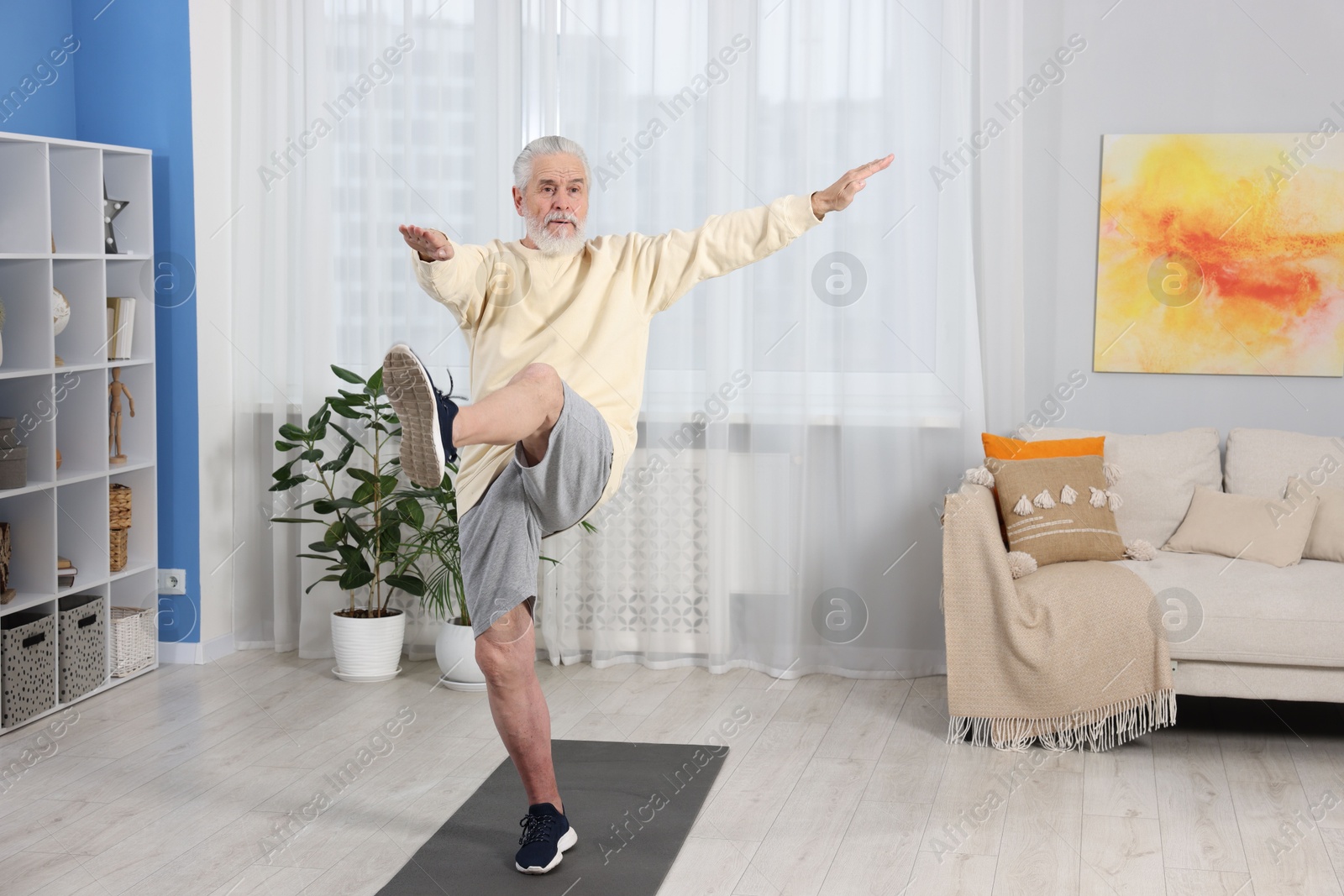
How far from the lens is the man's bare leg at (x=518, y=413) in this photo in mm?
2199

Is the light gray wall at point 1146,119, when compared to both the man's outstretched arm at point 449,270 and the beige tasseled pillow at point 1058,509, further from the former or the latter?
the man's outstretched arm at point 449,270

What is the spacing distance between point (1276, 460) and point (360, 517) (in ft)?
10.1

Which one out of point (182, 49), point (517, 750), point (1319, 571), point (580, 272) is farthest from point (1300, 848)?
point (182, 49)

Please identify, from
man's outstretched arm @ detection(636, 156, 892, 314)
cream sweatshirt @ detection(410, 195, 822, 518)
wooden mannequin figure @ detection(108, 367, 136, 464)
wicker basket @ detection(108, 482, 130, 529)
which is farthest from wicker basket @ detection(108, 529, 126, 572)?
man's outstretched arm @ detection(636, 156, 892, 314)

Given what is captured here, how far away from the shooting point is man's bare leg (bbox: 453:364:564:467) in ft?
7.22

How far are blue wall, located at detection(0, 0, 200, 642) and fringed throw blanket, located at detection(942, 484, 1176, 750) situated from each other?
267cm

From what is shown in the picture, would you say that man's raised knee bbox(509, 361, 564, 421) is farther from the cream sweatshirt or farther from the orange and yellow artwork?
the orange and yellow artwork

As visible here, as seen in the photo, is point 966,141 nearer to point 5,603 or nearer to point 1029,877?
point 1029,877

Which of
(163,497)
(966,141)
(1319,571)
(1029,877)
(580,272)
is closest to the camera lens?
(1029,877)

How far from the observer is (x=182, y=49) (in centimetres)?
425

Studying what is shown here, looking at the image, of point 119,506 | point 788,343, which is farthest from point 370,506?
point 788,343

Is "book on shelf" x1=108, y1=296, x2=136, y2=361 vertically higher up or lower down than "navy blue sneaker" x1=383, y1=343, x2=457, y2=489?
higher up

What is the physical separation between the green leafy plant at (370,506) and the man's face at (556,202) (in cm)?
154

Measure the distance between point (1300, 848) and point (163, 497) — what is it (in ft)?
12.1
